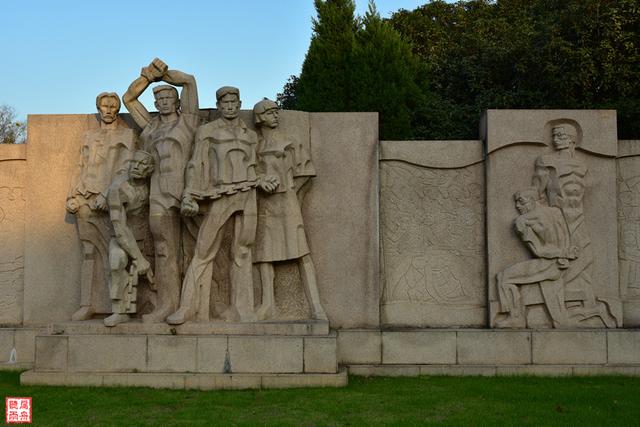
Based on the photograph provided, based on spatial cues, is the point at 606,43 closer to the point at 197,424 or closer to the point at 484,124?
the point at 484,124

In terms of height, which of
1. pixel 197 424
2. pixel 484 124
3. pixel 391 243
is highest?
pixel 484 124

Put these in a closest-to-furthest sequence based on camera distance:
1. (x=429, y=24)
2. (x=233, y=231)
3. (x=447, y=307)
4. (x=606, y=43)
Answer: (x=233, y=231) → (x=447, y=307) → (x=606, y=43) → (x=429, y=24)

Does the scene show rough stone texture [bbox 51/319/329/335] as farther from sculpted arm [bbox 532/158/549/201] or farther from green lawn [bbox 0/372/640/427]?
sculpted arm [bbox 532/158/549/201]

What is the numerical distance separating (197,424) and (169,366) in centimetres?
179

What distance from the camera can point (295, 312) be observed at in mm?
8969

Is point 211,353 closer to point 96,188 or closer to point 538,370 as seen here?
point 96,188

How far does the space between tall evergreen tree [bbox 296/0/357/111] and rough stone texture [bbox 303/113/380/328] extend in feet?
40.7

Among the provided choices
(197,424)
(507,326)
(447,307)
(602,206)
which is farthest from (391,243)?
(197,424)

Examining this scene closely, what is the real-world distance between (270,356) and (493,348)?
2724 millimetres

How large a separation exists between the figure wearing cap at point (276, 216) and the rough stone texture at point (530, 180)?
2.35m

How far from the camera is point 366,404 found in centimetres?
718

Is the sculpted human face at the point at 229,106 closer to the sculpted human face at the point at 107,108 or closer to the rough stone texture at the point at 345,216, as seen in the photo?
the rough stone texture at the point at 345,216

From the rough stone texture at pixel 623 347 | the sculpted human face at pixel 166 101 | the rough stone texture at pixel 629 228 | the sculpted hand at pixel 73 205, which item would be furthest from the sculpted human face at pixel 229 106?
the rough stone texture at pixel 623 347

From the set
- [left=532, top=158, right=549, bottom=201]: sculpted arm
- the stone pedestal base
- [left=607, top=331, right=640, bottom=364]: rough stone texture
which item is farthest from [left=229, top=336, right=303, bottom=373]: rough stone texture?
[left=607, top=331, right=640, bottom=364]: rough stone texture
